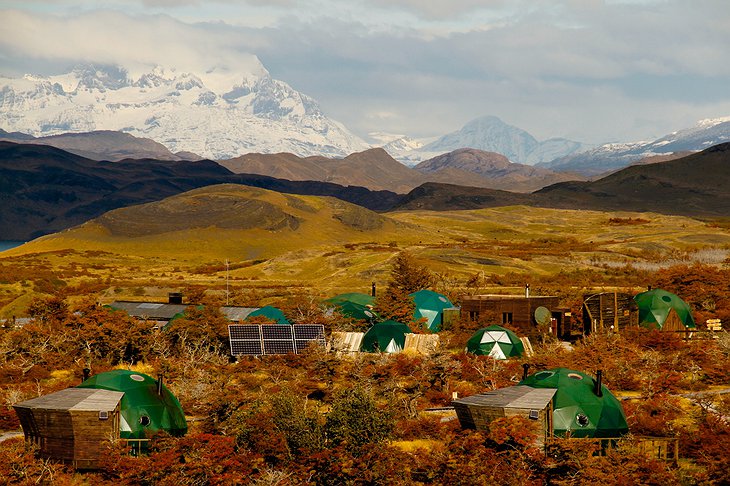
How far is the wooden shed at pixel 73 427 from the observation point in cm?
2828

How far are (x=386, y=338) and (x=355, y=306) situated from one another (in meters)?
13.3

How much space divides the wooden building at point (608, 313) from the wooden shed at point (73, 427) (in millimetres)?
36568

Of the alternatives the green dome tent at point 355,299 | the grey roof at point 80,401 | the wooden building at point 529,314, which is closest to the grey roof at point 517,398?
the grey roof at point 80,401

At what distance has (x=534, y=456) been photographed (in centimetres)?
2630

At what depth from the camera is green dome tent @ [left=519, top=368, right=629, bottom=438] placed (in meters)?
29.1

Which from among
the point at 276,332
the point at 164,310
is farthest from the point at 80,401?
the point at 164,310

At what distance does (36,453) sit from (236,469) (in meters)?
7.10

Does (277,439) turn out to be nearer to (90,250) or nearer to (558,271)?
(558,271)

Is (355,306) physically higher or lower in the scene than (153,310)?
lower

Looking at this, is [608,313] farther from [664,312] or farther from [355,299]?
[355,299]

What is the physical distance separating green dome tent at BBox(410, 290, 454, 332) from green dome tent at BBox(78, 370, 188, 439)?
117 feet

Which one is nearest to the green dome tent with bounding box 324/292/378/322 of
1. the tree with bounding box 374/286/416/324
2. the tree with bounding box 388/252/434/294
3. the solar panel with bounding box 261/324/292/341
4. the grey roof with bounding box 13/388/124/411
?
the tree with bounding box 374/286/416/324

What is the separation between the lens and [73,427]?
93.1 ft

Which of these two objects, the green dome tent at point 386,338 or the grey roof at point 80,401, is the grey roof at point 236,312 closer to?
the green dome tent at point 386,338
